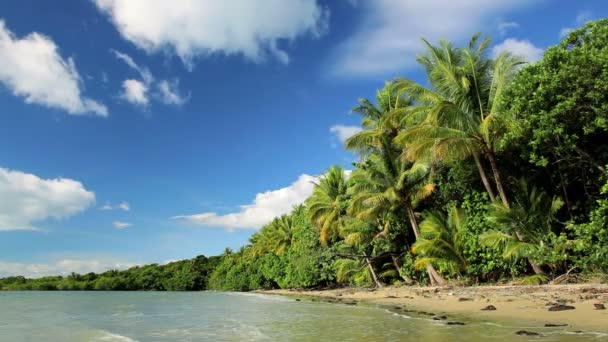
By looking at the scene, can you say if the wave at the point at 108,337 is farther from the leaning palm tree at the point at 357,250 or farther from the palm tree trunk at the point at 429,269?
the leaning palm tree at the point at 357,250

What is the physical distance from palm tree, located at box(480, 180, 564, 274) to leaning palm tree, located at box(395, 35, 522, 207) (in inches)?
22.6

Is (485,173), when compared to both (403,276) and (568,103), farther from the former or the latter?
(403,276)

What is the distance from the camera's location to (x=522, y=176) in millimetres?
15938

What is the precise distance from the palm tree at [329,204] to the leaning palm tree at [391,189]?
5651 millimetres

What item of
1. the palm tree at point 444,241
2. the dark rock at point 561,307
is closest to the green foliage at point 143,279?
the palm tree at point 444,241

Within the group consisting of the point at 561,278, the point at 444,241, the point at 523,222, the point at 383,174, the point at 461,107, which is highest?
the point at 461,107

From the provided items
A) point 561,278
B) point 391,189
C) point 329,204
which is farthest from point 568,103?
point 329,204

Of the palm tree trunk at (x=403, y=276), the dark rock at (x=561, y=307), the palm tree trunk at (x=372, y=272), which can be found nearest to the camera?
the dark rock at (x=561, y=307)

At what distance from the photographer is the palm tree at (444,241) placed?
59.6 feet

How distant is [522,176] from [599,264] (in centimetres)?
412

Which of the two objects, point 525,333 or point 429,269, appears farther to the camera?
point 429,269

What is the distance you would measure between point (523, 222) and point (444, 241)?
12.8 ft

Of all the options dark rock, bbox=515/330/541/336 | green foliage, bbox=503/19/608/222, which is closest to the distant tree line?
green foliage, bbox=503/19/608/222

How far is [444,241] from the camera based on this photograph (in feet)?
59.8
